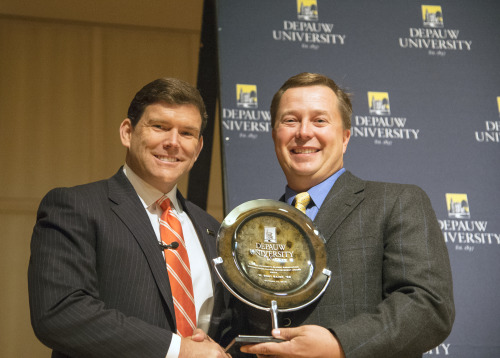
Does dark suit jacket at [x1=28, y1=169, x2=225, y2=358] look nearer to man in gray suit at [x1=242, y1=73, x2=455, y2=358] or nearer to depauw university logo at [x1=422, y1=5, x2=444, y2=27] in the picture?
man in gray suit at [x1=242, y1=73, x2=455, y2=358]

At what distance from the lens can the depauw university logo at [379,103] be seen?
378 centimetres

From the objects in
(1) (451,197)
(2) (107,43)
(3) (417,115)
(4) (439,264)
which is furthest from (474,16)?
(2) (107,43)

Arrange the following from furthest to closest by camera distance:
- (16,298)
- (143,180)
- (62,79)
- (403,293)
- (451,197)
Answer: (62,79) → (16,298) → (451,197) → (143,180) → (403,293)

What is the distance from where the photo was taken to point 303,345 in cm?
192

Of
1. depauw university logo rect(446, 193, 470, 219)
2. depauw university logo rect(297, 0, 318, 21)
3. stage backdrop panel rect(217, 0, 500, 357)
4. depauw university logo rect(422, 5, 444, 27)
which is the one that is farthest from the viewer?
depauw university logo rect(422, 5, 444, 27)

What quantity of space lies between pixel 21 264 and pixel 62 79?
1.83 m

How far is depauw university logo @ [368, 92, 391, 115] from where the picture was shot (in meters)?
3.78

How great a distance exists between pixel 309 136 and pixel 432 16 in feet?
6.81

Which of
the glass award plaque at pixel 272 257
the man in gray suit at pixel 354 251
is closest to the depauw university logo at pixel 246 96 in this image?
the man in gray suit at pixel 354 251

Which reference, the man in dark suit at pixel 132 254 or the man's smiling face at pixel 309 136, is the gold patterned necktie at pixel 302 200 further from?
the man in dark suit at pixel 132 254

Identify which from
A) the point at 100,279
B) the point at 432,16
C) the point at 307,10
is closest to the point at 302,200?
the point at 100,279

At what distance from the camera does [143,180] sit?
2.57 m

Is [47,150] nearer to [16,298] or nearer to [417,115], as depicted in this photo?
[16,298]

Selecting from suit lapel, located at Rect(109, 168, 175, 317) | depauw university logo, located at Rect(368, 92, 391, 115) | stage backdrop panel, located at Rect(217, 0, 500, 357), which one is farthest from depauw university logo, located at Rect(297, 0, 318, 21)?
suit lapel, located at Rect(109, 168, 175, 317)
